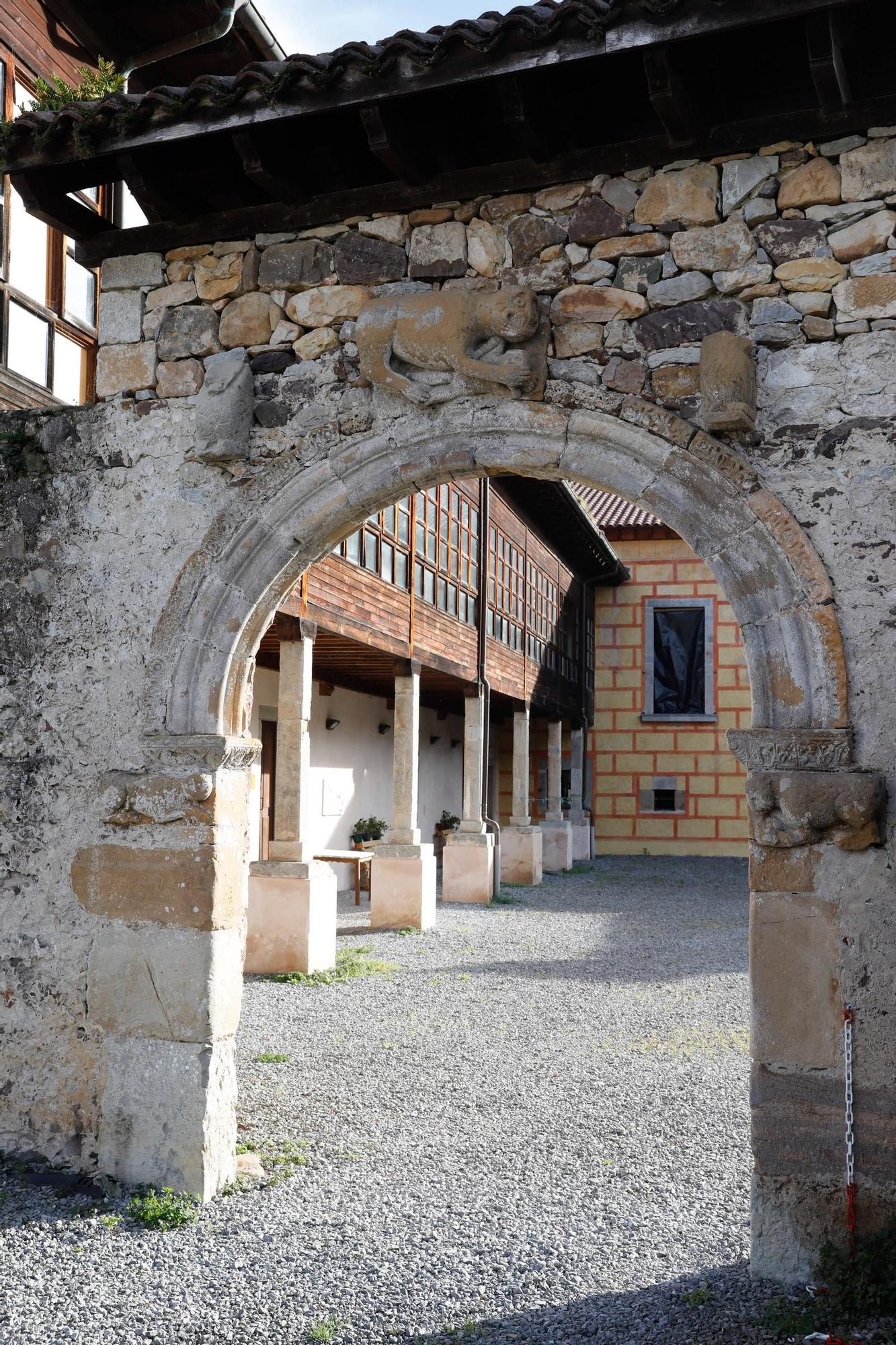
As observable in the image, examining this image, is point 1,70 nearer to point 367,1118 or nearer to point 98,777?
point 98,777

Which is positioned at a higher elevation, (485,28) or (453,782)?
(485,28)

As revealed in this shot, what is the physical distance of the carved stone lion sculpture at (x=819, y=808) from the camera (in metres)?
3.37

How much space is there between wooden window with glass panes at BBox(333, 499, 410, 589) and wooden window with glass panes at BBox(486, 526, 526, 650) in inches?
128

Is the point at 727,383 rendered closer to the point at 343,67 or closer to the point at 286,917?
the point at 343,67

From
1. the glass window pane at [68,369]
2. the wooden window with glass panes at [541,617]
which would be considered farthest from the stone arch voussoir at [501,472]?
the wooden window with glass panes at [541,617]

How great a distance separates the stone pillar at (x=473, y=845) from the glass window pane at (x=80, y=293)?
7314 millimetres

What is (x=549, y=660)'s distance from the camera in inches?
724

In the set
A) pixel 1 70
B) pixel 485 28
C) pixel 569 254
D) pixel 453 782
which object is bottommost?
pixel 453 782

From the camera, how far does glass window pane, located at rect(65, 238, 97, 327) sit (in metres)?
7.23

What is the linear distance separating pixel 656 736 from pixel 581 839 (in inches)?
114

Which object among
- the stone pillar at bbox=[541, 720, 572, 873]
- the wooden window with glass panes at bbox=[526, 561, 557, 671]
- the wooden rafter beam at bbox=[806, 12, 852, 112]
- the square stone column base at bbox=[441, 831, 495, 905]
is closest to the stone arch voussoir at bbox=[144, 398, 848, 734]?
the wooden rafter beam at bbox=[806, 12, 852, 112]

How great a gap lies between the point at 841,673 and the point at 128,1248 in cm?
299

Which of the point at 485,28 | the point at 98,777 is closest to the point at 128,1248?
the point at 98,777

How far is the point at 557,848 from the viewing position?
18.5 metres
